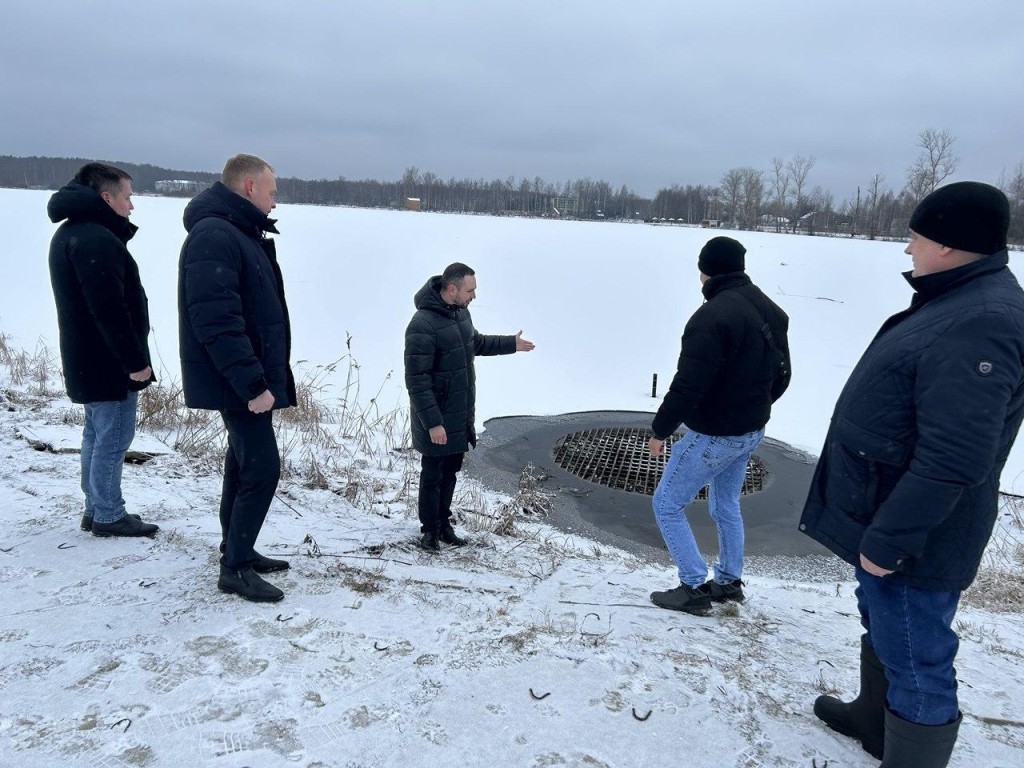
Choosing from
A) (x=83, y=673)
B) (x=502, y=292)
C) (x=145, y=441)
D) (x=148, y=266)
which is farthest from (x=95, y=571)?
(x=148, y=266)

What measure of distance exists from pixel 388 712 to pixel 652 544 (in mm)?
2701

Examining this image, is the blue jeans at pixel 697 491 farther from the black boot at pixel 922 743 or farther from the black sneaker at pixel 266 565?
the black sneaker at pixel 266 565

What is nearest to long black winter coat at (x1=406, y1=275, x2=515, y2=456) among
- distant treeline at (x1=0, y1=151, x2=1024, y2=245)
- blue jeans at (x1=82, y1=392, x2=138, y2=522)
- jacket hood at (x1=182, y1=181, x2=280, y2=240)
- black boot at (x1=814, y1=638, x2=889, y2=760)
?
jacket hood at (x1=182, y1=181, x2=280, y2=240)

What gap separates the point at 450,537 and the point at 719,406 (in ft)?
6.31

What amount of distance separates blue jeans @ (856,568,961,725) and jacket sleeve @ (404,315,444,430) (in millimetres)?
2322

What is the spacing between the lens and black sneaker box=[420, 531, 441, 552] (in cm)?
393

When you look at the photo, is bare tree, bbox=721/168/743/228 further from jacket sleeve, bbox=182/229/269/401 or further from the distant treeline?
jacket sleeve, bbox=182/229/269/401

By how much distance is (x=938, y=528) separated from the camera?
1897mm

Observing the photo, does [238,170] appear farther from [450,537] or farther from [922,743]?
[922,743]

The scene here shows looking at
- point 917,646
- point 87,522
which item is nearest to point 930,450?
Result: point 917,646

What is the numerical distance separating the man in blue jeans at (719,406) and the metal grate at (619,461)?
214cm

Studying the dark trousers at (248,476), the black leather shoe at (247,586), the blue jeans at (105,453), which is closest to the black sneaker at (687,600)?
the black leather shoe at (247,586)

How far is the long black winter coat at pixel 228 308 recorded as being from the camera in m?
2.70

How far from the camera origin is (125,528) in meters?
3.56
